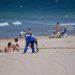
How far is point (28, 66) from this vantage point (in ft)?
47.2

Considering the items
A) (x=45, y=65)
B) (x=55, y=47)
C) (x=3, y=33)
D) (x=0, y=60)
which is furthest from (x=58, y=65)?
(x=3, y=33)

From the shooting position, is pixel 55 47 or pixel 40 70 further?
pixel 55 47

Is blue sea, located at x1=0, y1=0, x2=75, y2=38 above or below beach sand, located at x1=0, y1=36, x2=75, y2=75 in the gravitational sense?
above

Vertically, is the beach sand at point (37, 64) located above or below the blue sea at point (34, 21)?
below

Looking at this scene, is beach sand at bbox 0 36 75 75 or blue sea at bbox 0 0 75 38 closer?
beach sand at bbox 0 36 75 75

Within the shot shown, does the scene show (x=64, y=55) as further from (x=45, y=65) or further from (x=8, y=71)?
(x=8, y=71)

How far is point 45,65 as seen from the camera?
14.5 metres

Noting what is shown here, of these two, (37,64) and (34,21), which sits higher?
(34,21)

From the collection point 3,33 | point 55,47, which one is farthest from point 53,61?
point 3,33

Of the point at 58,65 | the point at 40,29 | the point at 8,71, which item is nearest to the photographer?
the point at 8,71

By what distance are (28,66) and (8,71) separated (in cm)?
105

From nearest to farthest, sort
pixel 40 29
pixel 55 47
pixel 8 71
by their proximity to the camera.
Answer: pixel 8 71 < pixel 55 47 < pixel 40 29

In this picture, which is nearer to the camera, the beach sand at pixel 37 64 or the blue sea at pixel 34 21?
the beach sand at pixel 37 64

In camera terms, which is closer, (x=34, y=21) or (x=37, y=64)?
(x=37, y=64)
